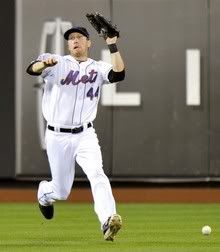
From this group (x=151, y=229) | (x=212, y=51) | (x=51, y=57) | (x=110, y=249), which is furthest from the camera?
(x=212, y=51)

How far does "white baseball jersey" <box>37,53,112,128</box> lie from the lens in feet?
34.0

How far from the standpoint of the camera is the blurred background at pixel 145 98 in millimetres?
16531

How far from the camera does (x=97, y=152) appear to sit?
10078 millimetres

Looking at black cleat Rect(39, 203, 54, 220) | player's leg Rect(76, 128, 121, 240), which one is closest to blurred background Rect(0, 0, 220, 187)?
black cleat Rect(39, 203, 54, 220)

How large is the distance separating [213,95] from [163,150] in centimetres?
104

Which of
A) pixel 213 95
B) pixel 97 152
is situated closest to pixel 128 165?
pixel 213 95

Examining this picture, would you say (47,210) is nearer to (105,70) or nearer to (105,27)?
(105,70)

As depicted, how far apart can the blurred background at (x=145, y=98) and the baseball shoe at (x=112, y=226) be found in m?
6.95

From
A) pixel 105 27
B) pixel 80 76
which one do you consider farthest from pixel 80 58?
pixel 105 27

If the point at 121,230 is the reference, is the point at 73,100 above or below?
above

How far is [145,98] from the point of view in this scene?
16.6 m

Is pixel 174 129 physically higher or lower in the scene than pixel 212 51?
lower

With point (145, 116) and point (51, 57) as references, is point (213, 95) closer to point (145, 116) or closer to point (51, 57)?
point (145, 116)

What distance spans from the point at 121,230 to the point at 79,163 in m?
1.20
